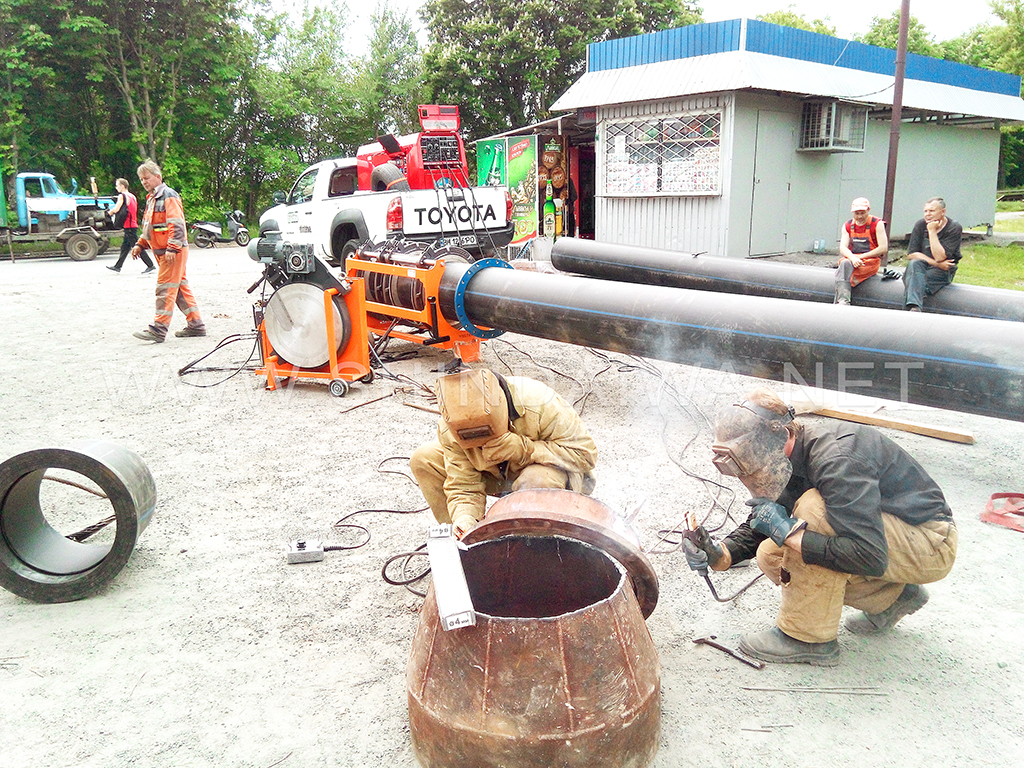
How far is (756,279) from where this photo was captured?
6402 mm

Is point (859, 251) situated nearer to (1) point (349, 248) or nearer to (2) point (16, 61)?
(1) point (349, 248)

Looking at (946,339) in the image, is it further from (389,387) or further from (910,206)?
(910,206)

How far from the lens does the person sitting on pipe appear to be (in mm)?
6055

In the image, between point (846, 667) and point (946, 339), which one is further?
point (946, 339)

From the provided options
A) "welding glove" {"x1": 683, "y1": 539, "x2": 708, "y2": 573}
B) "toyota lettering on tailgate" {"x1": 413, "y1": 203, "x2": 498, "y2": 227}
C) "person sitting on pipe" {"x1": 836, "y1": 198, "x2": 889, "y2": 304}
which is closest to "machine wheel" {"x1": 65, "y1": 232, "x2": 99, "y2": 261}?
"toyota lettering on tailgate" {"x1": 413, "y1": 203, "x2": 498, "y2": 227}

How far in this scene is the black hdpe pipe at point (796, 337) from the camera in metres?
3.49

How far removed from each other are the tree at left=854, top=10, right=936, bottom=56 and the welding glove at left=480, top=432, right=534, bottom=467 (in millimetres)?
48847

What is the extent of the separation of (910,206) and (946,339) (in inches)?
645

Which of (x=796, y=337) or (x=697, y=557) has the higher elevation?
(x=796, y=337)

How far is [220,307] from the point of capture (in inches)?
420

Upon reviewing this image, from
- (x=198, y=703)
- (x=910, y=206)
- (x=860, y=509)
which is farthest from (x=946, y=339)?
(x=910, y=206)

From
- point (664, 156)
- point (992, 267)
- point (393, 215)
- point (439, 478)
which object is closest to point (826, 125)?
point (664, 156)

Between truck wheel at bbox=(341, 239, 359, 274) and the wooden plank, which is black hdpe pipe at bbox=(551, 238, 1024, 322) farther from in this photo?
truck wheel at bbox=(341, 239, 359, 274)

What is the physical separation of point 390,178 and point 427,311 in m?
4.58
